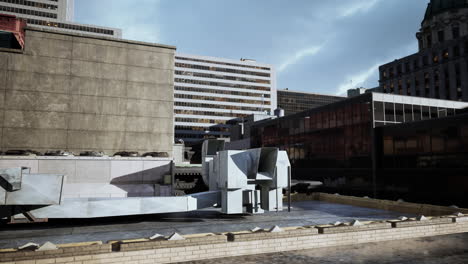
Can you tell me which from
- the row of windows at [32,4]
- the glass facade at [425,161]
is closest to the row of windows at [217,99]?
the row of windows at [32,4]

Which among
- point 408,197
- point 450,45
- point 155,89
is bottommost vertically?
point 408,197

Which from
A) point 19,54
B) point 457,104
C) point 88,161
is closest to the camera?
point 88,161

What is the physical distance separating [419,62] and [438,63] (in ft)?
22.5

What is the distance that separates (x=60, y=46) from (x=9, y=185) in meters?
17.7

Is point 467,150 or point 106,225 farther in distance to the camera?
point 467,150

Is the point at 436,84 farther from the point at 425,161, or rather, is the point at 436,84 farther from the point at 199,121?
→ the point at 199,121

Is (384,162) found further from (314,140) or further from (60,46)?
(60,46)

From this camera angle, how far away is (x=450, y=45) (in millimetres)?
102375

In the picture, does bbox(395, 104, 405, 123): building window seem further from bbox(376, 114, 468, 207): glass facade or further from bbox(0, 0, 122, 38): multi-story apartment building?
bbox(0, 0, 122, 38): multi-story apartment building

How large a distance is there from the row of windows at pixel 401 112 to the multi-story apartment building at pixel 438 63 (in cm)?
5465

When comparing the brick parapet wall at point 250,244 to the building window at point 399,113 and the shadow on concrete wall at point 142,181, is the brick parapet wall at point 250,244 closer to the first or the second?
the shadow on concrete wall at point 142,181

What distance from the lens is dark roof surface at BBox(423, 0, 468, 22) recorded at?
124 meters

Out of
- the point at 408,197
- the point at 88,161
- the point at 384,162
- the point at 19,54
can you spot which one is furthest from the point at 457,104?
the point at 19,54

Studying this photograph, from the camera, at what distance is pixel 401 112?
170 feet
